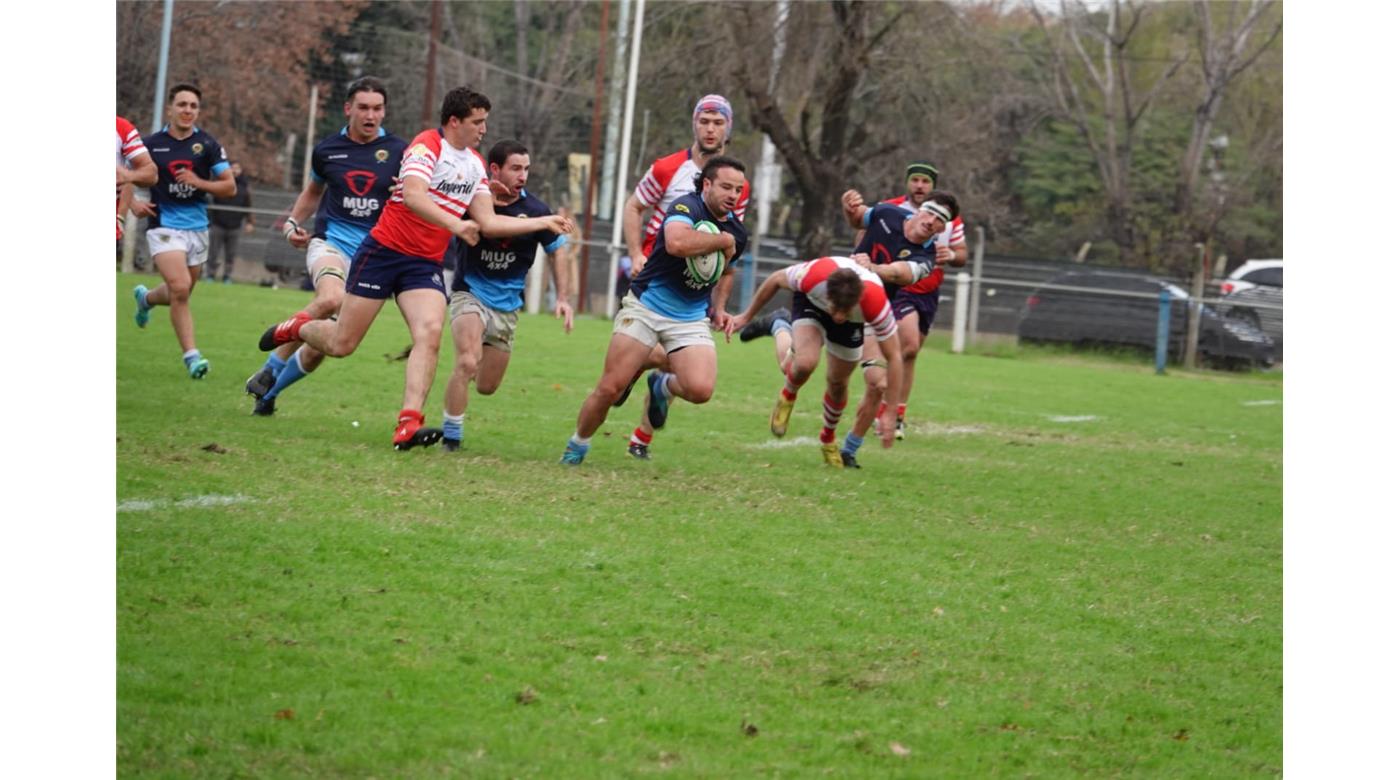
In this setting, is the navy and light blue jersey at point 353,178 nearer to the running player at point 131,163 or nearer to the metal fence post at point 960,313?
the running player at point 131,163

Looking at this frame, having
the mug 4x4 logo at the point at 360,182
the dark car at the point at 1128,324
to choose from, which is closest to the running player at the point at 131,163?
the mug 4x4 logo at the point at 360,182

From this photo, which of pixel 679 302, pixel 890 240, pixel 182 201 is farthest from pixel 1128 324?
pixel 679 302

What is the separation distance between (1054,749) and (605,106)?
1484 inches

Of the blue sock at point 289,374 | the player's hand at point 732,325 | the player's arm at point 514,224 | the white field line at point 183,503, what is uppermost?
the player's arm at point 514,224

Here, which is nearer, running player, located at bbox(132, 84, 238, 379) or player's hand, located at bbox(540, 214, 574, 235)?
player's hand, located at bbox(540, 214, 574, 235)

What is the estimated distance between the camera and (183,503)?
7.29 m

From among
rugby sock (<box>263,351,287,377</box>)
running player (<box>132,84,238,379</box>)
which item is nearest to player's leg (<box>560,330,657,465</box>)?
rugby sock (<box>263,351,287,377</box>)

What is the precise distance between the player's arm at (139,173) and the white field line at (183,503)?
4.67 m

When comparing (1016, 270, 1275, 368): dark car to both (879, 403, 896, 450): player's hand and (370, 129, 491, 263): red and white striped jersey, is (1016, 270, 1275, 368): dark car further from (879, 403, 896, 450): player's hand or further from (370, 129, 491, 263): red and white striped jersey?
(370, 129, 491, 263): red and white striped jersey

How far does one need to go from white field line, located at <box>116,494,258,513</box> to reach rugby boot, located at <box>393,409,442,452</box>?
196cm

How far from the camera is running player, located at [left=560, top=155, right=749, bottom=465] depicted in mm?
9273

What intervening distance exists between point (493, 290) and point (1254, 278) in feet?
77.0

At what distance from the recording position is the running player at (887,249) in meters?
11.3
